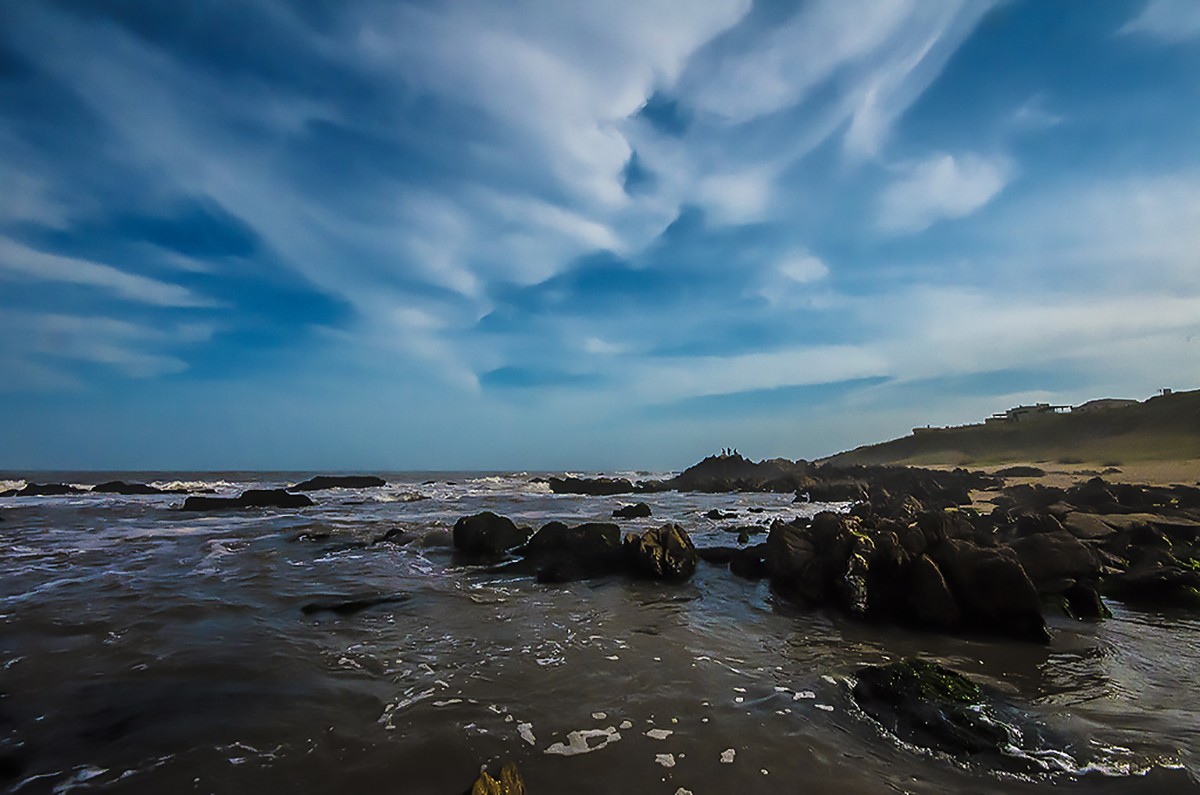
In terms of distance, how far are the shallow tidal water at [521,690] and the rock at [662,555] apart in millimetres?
870

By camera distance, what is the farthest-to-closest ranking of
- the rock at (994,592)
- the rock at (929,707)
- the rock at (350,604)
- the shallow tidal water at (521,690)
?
the rock at (350,604) → the rock at (994,592) → the rock at (929,707) → the shallow tidal water at (521,690)

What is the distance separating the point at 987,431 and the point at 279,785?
113421mm

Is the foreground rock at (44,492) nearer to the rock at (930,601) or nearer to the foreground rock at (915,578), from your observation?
the foreground rock at (915,578)

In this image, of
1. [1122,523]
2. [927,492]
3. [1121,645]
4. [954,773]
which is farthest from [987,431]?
[954,773]

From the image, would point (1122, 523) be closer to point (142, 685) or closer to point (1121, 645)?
point (1121, 645)

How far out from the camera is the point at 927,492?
35.5 metres

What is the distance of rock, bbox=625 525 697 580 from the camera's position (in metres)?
13.9

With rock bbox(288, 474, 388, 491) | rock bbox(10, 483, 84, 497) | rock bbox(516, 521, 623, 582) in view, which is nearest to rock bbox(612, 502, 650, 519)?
rock bbox(516, 521, 623, 582)


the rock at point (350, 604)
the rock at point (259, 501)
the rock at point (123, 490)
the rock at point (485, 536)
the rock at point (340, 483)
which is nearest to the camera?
the rock at point (350, 604)

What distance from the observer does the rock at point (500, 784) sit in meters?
3.80

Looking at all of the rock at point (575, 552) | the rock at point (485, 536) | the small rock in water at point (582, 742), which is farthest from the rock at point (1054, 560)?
the rock at point (485, 536)

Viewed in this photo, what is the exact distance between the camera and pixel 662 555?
46.4 ft

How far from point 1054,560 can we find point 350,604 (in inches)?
576

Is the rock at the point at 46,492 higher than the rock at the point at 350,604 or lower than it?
higher
